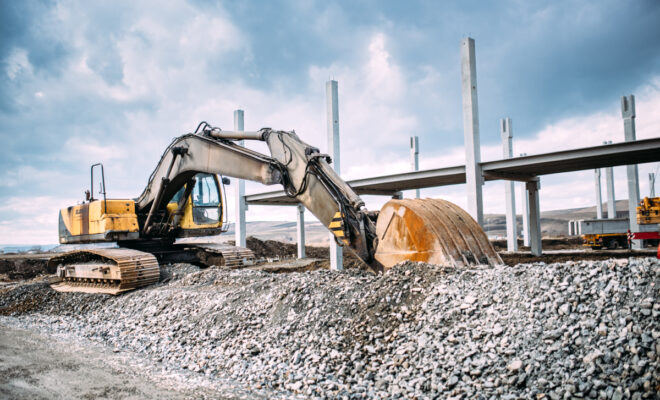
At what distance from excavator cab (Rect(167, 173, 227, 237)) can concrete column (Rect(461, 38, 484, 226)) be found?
23.9 feet

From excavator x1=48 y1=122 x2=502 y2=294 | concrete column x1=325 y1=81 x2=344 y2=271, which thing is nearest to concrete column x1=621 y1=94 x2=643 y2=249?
concrete column x1=325 y1=81 x2=344 y2=271

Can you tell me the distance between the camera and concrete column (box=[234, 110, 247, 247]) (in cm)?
2009

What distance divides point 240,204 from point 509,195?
45.0 ft

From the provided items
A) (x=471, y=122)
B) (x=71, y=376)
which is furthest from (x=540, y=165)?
(x=71, y=376)

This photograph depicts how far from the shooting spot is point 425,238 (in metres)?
6.10

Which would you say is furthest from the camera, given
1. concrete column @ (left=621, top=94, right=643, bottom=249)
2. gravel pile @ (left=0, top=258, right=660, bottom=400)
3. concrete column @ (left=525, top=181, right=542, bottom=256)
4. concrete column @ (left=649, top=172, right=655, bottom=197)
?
concrete column @ (left=649, top=172, right=655, bottom=197)

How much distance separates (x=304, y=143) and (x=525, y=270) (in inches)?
157

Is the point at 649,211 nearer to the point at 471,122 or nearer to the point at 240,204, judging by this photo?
the point at 471,122

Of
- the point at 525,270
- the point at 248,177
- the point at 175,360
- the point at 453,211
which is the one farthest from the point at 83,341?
the point at 525,270

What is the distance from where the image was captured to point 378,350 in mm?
4719

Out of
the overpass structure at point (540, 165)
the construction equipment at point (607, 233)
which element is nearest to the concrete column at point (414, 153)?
the overpass structure at point (540, 165)

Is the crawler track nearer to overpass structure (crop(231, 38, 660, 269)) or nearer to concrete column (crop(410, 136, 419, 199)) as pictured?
overpass structure (crop(231, 38, 660, 269))

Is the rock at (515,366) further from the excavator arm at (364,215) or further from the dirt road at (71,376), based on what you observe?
the dirt road at (71,376)

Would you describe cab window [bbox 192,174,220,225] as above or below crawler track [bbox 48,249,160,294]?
above
